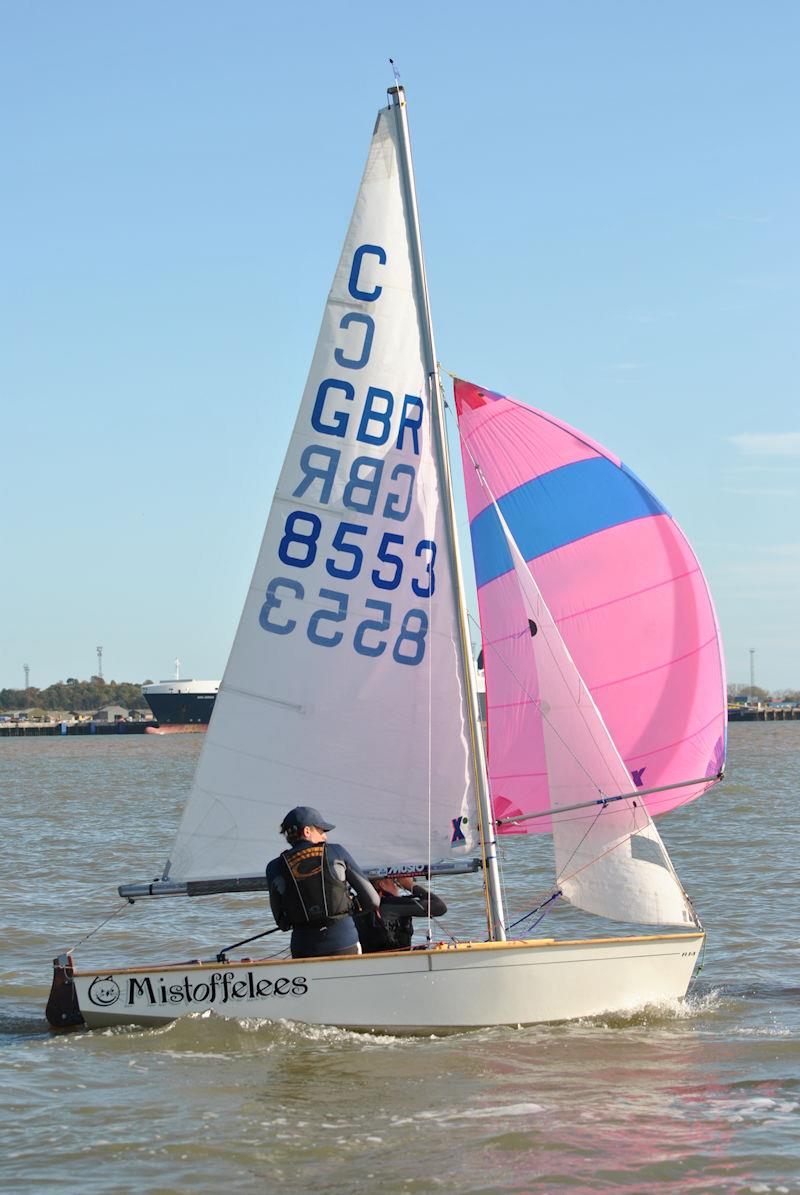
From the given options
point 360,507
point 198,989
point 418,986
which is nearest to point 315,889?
point 418,986

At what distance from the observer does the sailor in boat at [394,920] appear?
30.5ft

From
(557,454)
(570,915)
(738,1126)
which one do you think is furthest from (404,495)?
(570,915)

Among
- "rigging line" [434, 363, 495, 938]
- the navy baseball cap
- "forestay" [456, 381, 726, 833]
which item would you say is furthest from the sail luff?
the navy baseball cap

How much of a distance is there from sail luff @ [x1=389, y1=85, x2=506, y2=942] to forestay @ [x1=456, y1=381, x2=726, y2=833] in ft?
1.24

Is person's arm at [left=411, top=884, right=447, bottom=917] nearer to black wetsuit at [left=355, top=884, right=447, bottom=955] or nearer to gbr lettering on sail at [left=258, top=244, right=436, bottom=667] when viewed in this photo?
black wetsuit at [left=355, top=884, right=447, bottom=955]

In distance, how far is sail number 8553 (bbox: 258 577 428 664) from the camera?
9758mm

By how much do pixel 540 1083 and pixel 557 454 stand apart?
4130 millimetres

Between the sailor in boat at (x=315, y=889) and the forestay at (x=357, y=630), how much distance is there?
32.5 inches

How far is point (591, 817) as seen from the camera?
9.75 meters

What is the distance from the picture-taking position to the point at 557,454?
397 inches

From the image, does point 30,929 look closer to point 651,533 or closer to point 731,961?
point 731,961

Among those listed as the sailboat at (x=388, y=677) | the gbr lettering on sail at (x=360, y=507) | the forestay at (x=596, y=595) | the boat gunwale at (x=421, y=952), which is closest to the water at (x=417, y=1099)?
the boat gunwale at (x=421, y=952)

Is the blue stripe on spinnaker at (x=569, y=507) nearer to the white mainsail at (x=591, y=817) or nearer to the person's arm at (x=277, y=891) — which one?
the white mainsail at (x=591, y=817)

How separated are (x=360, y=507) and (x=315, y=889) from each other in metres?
2.52
